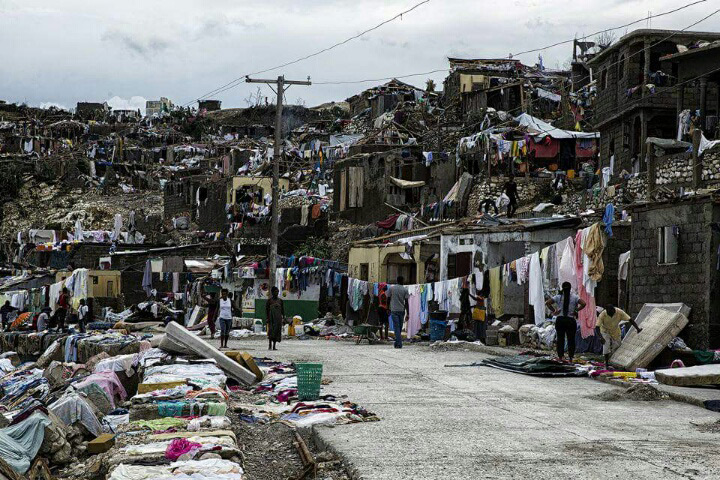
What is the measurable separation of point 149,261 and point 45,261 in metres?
11.7

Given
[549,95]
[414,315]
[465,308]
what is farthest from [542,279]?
[549,95]

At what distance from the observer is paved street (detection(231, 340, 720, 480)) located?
7371 millimetres

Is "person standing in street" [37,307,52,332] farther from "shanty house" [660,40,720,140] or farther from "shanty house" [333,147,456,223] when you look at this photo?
"shanty house" [660,40,720,140]

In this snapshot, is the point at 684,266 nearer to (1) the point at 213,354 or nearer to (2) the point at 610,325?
(2) the point at 610,325

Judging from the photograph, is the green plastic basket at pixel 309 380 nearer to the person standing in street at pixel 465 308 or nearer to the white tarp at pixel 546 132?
the person standing in street at pixel 465 308

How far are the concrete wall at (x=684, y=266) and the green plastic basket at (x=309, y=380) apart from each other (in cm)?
714

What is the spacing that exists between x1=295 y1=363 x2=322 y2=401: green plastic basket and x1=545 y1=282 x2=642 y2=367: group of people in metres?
5.98

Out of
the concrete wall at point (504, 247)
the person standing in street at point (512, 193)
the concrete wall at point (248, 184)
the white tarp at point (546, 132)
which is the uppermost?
the white tarp at point (546, 132)

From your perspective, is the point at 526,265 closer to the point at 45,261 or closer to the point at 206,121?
Answer: the point at 45,261

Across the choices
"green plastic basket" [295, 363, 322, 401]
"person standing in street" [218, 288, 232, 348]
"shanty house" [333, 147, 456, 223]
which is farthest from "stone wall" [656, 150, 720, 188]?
"green plastic basket" [295, 363, 322, 401]

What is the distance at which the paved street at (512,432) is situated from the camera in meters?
7.37

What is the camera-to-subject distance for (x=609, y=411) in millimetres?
10766

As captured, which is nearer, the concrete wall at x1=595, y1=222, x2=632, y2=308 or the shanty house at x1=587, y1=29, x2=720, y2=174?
the concrete wall at x1=595, y1=222, x2=632, y2=308

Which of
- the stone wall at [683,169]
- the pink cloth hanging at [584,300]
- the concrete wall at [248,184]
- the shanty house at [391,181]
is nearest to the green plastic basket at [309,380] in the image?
the pink cloth hanging at [584,300]
